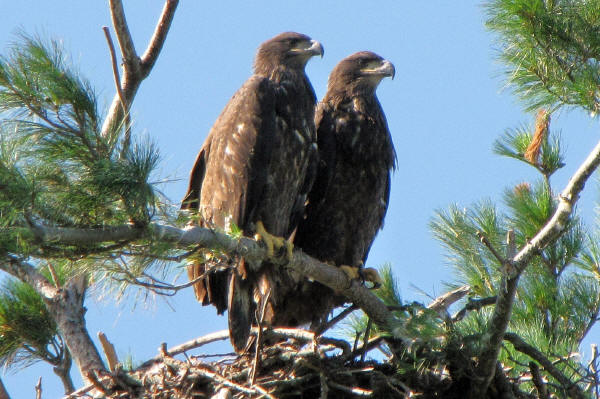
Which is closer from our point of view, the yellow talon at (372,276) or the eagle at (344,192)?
the yellow talon at (372,276)

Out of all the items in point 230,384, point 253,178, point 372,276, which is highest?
point 253,178

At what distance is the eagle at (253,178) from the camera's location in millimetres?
5707

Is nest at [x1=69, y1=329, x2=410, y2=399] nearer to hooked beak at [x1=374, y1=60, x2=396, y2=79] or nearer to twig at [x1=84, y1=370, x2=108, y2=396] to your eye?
twig at [x1=84, y1=370, x2=108, y2=396]

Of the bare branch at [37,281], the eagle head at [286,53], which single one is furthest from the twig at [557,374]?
the bare branch at [37,281]

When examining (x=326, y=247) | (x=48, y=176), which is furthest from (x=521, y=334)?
(x=48, y=176)

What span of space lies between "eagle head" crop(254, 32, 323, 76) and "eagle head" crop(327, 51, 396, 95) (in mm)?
389

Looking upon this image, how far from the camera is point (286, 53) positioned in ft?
21.8

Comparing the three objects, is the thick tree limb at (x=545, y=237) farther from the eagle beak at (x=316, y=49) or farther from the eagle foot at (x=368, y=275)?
→ the eagle beak at (x=316, y=49)

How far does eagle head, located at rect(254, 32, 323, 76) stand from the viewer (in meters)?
6.60

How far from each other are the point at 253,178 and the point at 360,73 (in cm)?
174

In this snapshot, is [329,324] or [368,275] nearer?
[329,324]

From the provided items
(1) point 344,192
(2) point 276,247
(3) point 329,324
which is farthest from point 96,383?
(1) point 344,192

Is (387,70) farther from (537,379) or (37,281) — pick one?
(37,281)

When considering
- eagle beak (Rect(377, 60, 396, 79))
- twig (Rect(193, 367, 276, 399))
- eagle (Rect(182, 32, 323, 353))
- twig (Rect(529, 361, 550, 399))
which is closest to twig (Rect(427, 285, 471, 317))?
twig (Rect(529, 361, 550, 399))
